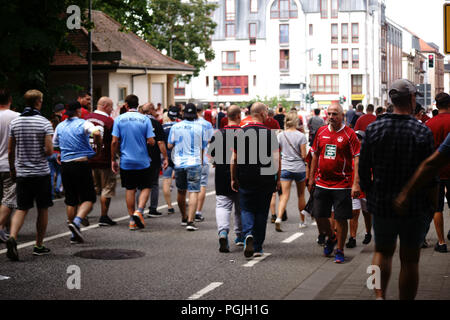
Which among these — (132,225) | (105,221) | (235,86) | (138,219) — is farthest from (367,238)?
(235,86)

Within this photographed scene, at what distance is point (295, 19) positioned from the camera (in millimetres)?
93750

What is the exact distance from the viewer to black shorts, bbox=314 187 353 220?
360 inches

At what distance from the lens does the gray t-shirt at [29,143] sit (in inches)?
376

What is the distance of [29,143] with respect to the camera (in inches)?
376

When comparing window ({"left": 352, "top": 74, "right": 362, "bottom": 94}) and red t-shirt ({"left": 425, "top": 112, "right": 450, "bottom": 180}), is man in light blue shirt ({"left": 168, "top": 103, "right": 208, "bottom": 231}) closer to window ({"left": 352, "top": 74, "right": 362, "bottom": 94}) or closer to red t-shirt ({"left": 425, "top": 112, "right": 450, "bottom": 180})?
red t-shirt ({"left": 425, "top": 112, "right": 450, "bottom": 180})

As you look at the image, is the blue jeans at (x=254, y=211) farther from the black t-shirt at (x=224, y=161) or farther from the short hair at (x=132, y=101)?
the short hair at (x=132, y=101)

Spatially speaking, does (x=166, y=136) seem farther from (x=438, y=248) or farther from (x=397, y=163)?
(x=397, y=163)

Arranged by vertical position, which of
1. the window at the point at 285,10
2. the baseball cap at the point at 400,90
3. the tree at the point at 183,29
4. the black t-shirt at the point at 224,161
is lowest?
the black t-shirt at the point at 224,161

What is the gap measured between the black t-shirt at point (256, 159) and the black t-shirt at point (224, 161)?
313mm

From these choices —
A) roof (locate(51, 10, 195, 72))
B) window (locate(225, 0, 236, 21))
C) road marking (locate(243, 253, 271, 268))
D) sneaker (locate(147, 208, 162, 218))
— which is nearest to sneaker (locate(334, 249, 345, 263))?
road marking (locate(243, 253, 271, 268))

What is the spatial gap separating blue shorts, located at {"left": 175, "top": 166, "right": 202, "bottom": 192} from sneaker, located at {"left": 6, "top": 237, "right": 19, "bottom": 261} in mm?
3620

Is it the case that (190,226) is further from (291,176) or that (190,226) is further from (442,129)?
(442,129)

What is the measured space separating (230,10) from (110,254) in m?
89.0

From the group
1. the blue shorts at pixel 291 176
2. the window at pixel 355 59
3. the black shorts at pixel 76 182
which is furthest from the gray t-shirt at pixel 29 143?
the window at pixel 355 59
